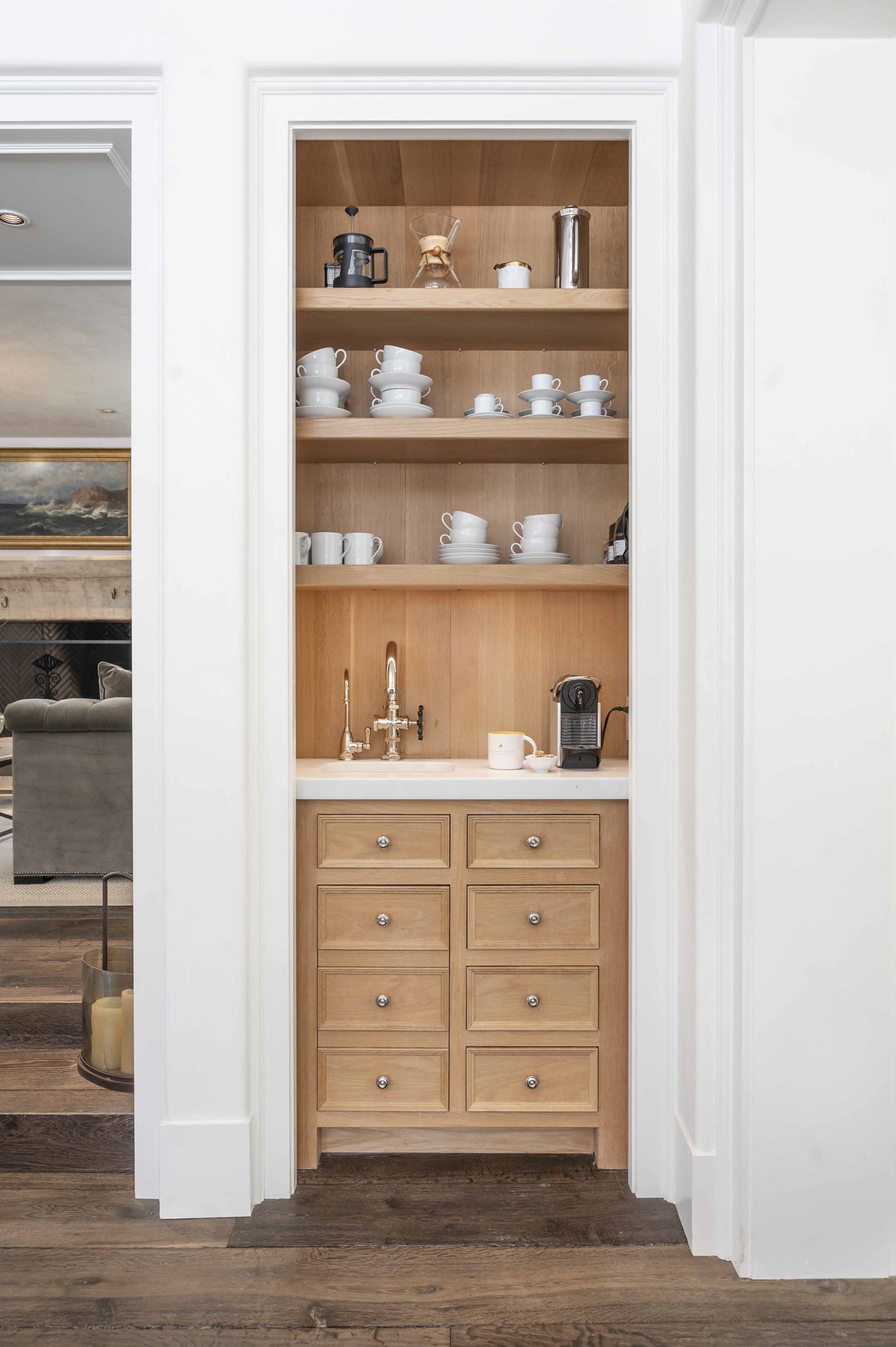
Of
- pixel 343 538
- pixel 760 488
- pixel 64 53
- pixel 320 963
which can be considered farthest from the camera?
pixel 343 538

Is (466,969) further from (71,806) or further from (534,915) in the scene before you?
(71,806)

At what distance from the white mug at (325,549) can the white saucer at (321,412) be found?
1.00ft

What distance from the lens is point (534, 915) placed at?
6.79 feet

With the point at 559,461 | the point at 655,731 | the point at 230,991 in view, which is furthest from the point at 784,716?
the point at 230,991

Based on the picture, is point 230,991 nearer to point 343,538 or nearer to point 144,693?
point 144,693

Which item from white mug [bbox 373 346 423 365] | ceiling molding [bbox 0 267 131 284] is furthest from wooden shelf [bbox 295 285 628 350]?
ceiling molding [bbox 0 267 131 284]

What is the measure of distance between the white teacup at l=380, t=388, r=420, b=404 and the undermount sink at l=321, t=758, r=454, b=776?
963 mm

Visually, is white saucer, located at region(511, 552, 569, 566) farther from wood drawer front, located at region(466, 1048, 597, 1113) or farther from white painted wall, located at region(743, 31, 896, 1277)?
wood drawer front, located at region(466, 1048, 597, 1113)

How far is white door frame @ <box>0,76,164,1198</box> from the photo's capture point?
1.90 m

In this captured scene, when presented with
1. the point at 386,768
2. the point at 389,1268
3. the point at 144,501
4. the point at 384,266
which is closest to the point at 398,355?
the point at 384,266

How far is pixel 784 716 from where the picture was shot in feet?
5.54

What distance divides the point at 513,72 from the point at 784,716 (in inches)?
60.9

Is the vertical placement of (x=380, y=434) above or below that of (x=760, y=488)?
above

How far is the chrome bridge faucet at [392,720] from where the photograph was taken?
7.93 ft
